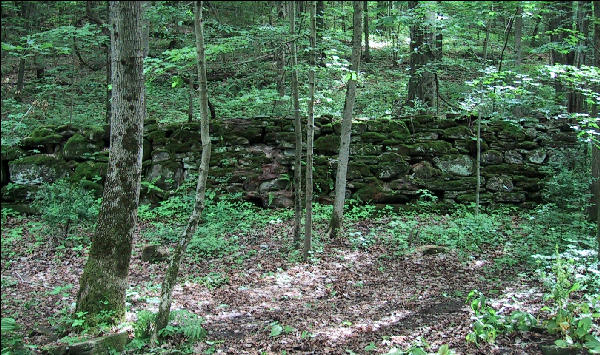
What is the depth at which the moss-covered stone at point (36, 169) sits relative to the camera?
32.9 feet

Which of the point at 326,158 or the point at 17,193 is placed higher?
the point at 326,158

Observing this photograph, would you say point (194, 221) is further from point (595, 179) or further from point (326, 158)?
point (595, 179)

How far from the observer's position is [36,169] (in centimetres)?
1010

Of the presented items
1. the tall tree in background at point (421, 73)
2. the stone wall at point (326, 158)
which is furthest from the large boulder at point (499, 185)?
the tall tree in background at point (421, 73)

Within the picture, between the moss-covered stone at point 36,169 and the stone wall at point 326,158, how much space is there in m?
0.02

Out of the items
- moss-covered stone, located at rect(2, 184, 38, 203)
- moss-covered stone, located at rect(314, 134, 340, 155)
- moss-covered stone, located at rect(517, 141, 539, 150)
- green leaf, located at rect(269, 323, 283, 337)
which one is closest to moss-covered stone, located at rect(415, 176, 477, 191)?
moss-covered stone, located at rect(517, 141, 539, 150)

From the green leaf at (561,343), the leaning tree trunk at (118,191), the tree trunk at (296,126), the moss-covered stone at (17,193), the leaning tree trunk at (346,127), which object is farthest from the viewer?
the moss-covered stone at (17,193)

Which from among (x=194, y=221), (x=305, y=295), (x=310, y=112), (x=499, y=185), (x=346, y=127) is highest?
(x=310, y=112)

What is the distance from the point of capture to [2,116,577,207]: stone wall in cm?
998

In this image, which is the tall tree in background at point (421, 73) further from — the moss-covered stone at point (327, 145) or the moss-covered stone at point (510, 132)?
the moss-covered stone at point (327, 145)

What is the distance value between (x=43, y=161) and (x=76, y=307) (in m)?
6.95

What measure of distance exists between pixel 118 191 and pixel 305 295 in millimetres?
2798

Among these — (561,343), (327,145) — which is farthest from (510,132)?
(561,343)

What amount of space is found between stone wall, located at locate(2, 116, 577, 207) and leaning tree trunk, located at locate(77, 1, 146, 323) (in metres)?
5.33
